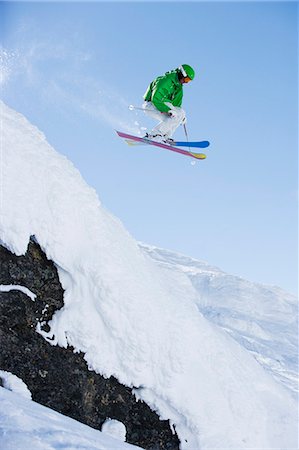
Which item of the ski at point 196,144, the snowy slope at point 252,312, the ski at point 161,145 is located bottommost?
the ski at point 161,145

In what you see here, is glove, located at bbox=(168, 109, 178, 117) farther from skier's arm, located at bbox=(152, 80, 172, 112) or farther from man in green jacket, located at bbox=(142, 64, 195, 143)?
skier's arm, located at bbox=(152, 80, 172, 112)

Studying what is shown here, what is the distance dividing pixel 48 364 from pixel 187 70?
25.7 feet

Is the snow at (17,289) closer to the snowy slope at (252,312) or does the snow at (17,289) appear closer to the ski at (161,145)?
the ski at (161,145)

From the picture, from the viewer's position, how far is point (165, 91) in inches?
416

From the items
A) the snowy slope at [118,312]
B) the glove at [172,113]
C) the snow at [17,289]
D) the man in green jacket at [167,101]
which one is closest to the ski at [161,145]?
the man in green jacket at [167,101]

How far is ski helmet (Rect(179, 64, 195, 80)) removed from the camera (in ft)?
33.5

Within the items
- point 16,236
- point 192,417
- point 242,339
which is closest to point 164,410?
point 192,417

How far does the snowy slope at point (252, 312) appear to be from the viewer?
2539 inches

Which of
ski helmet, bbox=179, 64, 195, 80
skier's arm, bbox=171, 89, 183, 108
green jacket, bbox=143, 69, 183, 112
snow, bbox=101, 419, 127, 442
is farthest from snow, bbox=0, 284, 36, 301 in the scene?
ski helmet, bbox=179, 64, 195, 80

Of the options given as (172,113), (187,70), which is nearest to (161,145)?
(172,113)

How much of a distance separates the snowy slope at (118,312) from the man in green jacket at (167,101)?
3456mm

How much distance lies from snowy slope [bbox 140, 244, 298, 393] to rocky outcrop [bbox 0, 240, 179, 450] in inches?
1877

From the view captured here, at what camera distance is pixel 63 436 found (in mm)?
3598

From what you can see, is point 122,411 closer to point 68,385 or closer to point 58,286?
point 68,385
